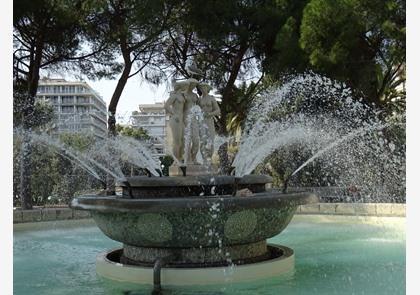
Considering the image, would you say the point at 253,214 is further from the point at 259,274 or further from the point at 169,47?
the point at 169,47

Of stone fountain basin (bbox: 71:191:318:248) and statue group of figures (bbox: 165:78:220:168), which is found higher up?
statue group of figures (bbox: 165:78:220:168)

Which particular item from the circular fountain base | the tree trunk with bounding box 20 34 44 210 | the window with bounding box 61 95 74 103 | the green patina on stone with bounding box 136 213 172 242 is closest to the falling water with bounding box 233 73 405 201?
the tree trunk with bounding box 20 34 44 210

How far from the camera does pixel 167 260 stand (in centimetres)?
497

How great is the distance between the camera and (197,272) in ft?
15.8

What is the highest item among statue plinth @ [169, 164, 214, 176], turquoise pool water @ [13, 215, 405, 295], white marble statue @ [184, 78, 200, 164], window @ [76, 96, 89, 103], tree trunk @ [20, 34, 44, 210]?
window @ [76, 96, 89, 103]

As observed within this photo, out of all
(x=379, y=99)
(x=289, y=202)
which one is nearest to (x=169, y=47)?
(x=379, y=99)

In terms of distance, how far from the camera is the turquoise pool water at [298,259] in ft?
15.8

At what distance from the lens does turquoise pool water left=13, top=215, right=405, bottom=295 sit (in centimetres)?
481

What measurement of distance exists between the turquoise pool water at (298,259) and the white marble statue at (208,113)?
6.23ft

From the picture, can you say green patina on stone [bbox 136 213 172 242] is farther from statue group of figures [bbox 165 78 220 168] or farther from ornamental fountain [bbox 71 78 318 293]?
statue group of figures [bbox 165 78 220 168]

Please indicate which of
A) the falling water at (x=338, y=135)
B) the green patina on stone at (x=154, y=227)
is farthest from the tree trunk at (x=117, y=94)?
the green patina on stone at (x=154, y=227)

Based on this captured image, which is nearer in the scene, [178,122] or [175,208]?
[175,208]

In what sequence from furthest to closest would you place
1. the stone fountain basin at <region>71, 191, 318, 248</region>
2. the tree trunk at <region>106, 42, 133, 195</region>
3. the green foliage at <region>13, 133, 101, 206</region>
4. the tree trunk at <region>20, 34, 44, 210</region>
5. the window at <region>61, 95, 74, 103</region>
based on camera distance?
the window at <region>61, 95, 74, 103</region>
the green foliage at <region>13, 133, 101, 206</region>
the tree trunk at <region>106, 42, 133, 195</region>
the tree trunk at <region>20, 34, 44, 210</region>
the stone fountain basin at <region>71, 191, 318, 248</region>

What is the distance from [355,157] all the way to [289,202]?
33.0 ft
